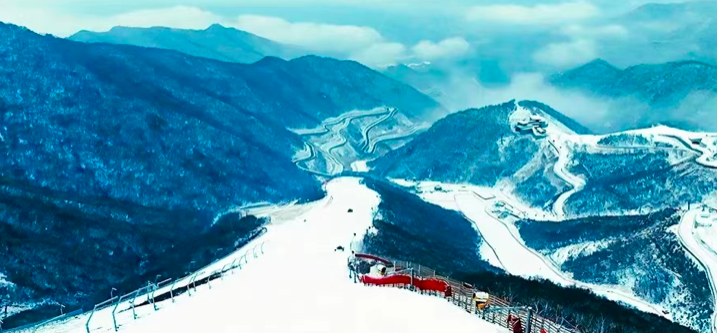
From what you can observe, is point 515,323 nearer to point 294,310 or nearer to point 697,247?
point 294,310

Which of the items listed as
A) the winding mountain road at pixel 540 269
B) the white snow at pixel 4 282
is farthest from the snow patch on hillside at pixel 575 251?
the white snow at pixel 4 282

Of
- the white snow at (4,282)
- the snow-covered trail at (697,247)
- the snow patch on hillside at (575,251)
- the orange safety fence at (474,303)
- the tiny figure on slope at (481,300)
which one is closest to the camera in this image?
the orange safety fence at (474,303)

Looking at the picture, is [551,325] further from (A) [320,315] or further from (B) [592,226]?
(B) [592,226]

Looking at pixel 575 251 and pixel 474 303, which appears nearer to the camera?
pixel 474 303

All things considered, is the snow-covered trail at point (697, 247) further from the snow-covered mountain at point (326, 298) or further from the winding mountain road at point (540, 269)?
the snow-covered mountain at point (326, 298)

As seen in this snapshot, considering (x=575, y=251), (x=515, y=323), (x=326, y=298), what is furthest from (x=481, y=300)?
(x=575, y=251)

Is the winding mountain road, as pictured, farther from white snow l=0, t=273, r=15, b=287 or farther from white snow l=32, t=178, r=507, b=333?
white snow l=0, t=273, r=15, b=287

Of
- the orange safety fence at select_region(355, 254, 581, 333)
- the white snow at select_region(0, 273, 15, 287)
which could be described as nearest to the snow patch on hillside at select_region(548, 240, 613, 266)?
the orange safety fence at select_region(355, 254, 581, 333)

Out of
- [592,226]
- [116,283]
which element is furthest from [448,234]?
[116,283]
